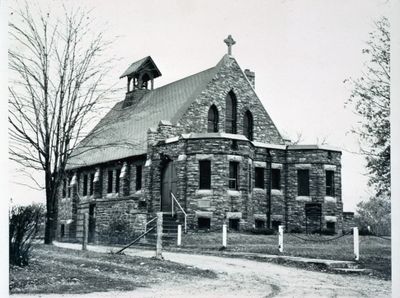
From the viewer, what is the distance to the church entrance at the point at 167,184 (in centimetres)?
3172

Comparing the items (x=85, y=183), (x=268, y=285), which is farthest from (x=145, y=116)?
(x=268, y=285)

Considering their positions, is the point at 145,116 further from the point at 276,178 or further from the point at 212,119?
the point at 276,178

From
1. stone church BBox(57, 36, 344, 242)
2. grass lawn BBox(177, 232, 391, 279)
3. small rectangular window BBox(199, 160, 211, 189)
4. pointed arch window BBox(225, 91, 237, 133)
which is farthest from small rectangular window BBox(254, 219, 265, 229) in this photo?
pointed arch window BBox(225, 91, 237, 133)

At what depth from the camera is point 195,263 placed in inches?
749

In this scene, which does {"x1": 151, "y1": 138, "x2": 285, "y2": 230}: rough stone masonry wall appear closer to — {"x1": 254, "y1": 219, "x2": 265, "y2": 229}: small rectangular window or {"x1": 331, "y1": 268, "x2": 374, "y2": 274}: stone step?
{"x1": 254, "y1": 219, "x2": 265, "y2": 229}: small rectangular window

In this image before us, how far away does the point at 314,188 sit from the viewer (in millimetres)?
33594

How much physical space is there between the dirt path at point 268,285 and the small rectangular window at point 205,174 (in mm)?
11917

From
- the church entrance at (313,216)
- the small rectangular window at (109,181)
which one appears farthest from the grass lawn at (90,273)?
the small rectangular window at (109,181)

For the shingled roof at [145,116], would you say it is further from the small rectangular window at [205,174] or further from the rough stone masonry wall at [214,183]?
the small rectangular window at [205,174]

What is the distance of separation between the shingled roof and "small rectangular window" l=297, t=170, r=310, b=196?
7574mm

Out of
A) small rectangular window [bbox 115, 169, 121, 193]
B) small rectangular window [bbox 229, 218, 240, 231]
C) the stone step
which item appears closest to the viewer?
the stone step

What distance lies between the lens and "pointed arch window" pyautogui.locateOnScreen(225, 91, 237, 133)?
3425cm

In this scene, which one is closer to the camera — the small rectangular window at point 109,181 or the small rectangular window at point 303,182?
the small rectangular window at point 303,182

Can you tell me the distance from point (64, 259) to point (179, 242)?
930 cm
